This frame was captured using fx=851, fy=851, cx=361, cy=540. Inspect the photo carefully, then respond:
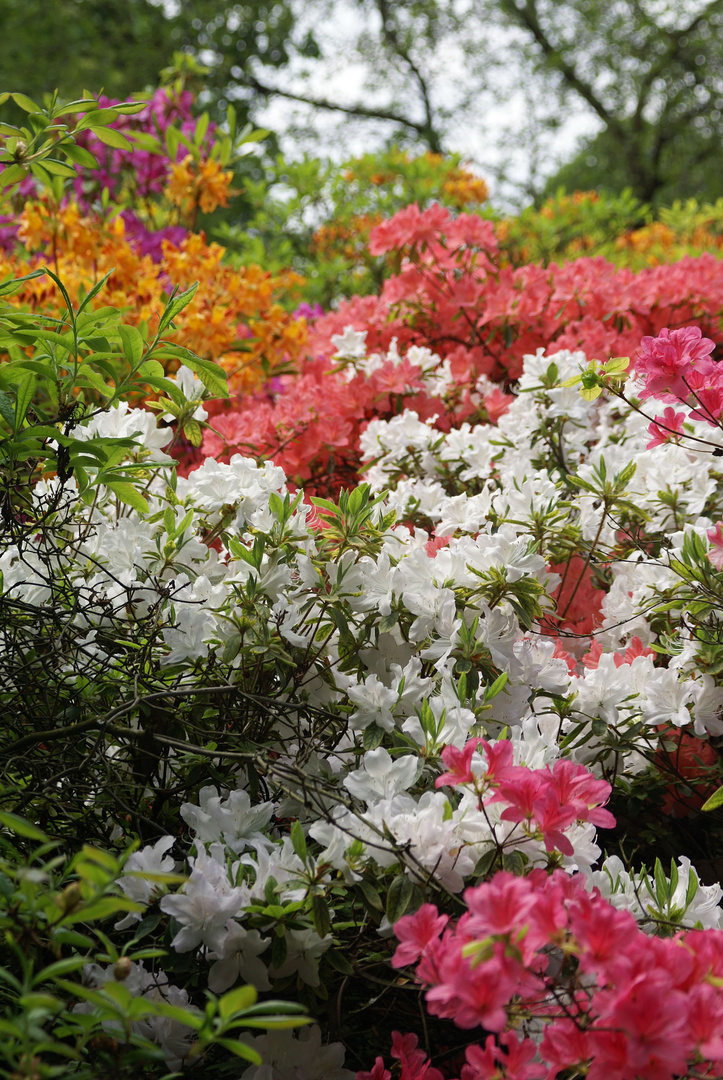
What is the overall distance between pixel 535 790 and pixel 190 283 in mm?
2221

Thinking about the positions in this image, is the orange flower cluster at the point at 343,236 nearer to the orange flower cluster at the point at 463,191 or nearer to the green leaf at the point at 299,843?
the orange flower cluster at the point at 463,191

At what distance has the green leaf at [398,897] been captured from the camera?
0.97m

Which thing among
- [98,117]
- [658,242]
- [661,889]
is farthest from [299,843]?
[658,242]

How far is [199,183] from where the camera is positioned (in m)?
2.99

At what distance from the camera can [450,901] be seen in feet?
3.45

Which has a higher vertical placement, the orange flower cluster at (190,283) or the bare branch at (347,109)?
the bare branch at (347,109)

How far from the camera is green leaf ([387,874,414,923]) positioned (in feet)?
3.17

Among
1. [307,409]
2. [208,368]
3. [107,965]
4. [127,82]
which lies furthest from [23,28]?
[107,965]

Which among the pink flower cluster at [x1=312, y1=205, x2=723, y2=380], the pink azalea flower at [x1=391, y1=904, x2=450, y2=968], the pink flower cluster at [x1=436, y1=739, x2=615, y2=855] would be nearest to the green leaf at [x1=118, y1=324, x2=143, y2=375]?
the pink flower cluster at [x1=436, y1=739, x2=615, y2=855]

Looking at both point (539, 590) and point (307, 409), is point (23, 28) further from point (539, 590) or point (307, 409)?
point (539, 590)

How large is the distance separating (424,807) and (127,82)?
947 centimetres

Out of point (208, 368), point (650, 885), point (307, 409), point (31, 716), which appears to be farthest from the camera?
point (307, 409)

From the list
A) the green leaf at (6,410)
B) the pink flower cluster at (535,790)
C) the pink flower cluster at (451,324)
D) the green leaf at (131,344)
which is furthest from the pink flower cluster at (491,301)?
the pink flower cluster at (535,790)

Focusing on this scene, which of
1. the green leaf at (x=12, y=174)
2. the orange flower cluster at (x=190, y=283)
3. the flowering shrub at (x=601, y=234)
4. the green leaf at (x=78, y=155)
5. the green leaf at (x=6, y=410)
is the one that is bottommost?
the green leaf at (x=6, y=410)
